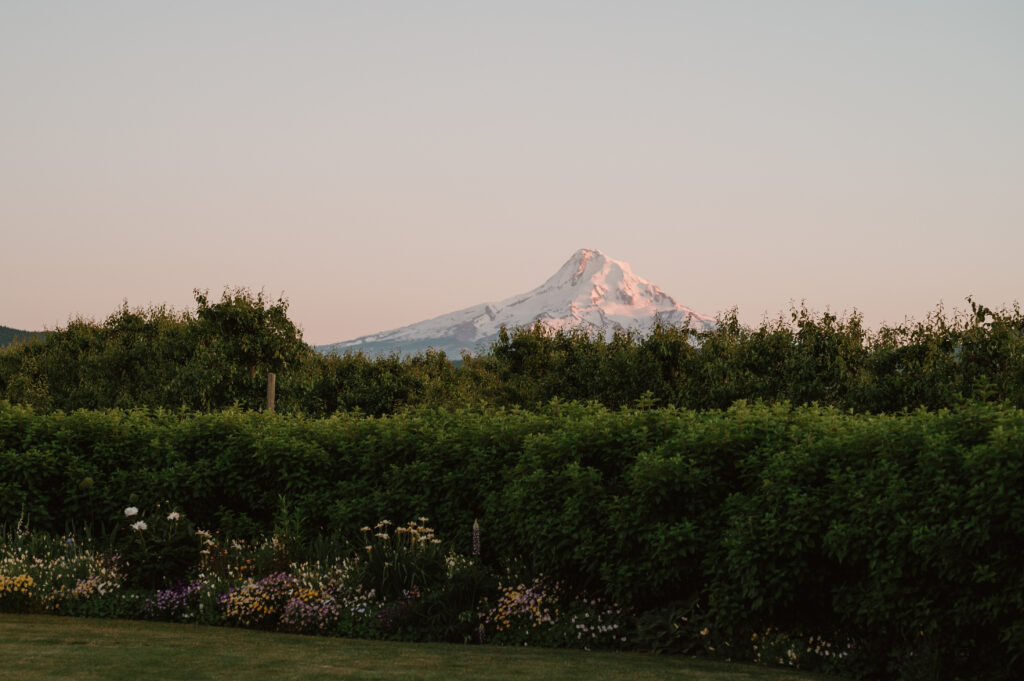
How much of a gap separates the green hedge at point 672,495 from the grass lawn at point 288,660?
0.88 meters

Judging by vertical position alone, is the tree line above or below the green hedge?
above

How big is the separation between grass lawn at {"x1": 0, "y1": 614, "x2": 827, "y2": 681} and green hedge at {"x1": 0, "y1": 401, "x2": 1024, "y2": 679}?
881 millimetres

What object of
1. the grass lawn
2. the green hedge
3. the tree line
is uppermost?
the tree line

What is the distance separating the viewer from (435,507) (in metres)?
12.0

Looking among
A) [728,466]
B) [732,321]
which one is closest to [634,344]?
[732,321]

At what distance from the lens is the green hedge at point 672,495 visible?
26.4 feet

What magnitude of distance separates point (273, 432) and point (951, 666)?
28.5ft

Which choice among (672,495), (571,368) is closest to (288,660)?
(672,495)

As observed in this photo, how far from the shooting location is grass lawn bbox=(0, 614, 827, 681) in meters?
8.20

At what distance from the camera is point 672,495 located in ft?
32.3

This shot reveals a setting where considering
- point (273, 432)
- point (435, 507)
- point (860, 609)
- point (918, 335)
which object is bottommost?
point (860, 609)

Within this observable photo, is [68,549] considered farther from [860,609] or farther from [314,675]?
[860,609]

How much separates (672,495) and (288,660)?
3998 mm

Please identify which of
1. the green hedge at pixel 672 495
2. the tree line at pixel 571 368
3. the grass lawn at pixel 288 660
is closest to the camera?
the green hedge at pixel 672 495
